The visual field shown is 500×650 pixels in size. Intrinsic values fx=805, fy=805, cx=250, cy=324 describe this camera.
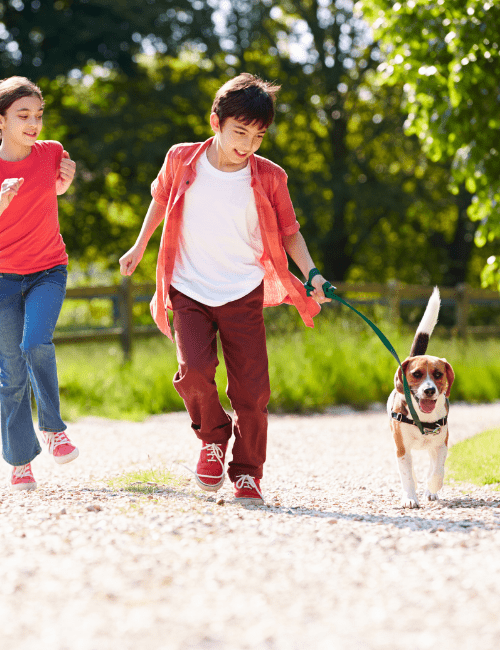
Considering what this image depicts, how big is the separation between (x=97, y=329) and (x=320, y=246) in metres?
11.4

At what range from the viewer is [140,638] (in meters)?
1.97

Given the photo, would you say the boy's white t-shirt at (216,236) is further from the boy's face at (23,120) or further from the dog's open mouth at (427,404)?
the dog's open mouth at (427,404)

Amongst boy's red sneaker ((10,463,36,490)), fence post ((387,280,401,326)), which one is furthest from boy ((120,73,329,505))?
fence post ((387,280,401,326))

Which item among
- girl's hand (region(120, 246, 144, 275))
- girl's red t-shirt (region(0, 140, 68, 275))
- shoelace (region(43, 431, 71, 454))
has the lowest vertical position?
shoelace (region(43, 431, 71, 454))

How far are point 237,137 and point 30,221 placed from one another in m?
1.14

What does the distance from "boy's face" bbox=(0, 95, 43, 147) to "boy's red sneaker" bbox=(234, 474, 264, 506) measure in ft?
6.32

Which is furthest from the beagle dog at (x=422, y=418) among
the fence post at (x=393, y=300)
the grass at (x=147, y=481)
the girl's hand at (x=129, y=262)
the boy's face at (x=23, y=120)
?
the fence post at (x=393, y=300)

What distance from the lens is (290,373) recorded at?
9383mm

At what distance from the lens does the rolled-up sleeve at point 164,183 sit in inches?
152

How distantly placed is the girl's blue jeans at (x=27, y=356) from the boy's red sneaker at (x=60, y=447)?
4 cm

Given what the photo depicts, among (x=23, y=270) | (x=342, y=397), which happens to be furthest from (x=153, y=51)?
(x=23, y=270)

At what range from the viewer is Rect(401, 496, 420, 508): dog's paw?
3856 millimetres

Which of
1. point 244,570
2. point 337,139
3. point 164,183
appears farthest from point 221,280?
point 337,139

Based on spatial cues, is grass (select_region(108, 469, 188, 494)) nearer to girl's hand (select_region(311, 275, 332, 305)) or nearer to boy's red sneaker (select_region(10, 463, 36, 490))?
boy's red sneaker (select_region(10, 463, 36, 490))
